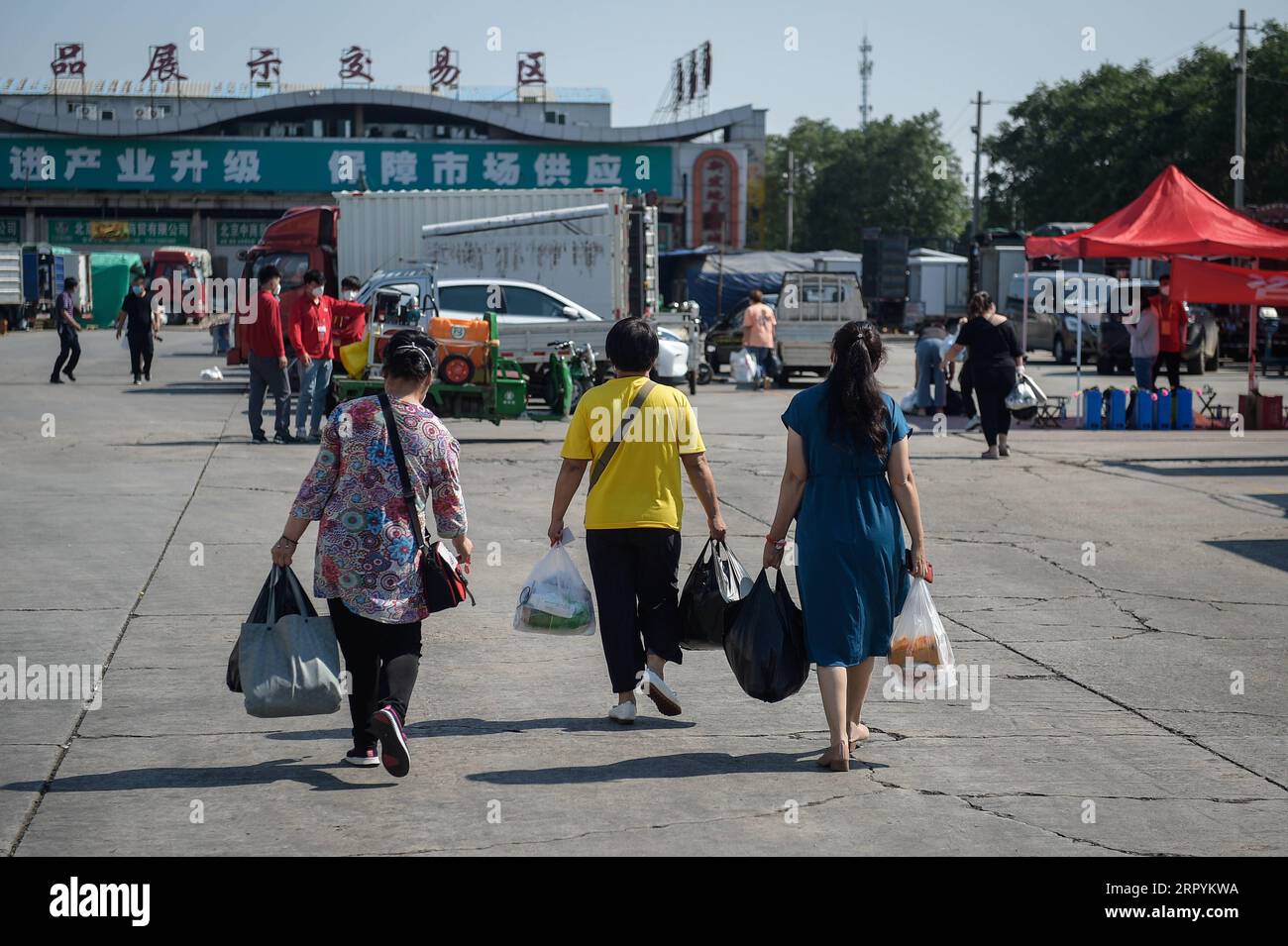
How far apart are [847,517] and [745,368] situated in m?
21.7

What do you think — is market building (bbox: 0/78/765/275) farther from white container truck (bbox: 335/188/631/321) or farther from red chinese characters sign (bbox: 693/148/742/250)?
white container truck (bbox: 335/188/631/321)

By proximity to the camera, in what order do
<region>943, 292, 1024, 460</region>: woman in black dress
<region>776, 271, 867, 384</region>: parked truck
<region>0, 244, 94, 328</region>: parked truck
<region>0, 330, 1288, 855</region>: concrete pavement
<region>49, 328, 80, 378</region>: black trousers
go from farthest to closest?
<region>0, 244, 94, 328</region>: parked truck → <region>776, 271, 867, 384</region>: parked truck → <region>49, 328, 80, 378</region>: black trousers → <region>943, 292, 1024, 460</region>: woman in black dress → <region>0, 330, 1288, 855</region>: concrete pavement

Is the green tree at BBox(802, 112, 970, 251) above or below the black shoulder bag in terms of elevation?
above

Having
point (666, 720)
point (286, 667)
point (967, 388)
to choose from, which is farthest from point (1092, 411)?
point (286, 667)

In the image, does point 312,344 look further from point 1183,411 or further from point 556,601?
point 1183,411

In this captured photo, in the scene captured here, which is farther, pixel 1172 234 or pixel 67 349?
pixel 67 349

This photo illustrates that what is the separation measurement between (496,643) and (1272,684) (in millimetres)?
3843

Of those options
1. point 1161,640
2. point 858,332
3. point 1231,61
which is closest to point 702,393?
point 1161,640

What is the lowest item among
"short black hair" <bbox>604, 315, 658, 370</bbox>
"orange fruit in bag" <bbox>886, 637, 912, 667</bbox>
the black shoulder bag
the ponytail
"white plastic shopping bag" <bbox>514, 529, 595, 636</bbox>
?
"orange fruit in bag" <bbox>886, 637, 912, 667</bbox>

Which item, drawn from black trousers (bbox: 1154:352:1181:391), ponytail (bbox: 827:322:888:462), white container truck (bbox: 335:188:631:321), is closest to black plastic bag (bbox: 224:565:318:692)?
ponytail (bbox: 827:322:888:462)

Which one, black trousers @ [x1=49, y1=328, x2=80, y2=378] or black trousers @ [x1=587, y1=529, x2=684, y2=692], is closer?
black trousers @ [x1=587, y1=529, x2=684, y2=692]

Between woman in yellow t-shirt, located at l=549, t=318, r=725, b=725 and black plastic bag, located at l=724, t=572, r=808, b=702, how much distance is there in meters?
0.43

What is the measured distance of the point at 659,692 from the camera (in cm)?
675

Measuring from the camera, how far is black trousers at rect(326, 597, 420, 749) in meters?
5.92
